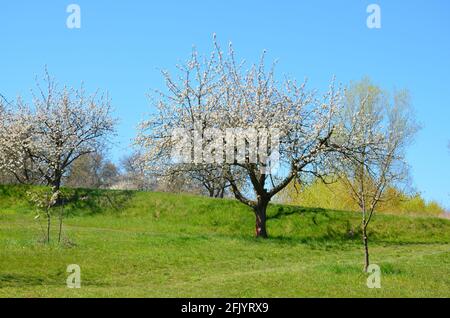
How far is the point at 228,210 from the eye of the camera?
38938 millimetres

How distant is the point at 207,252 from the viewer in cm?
2439

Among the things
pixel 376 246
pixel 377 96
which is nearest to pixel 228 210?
pixel 376 246

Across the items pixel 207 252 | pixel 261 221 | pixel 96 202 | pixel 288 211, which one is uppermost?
pixel 96 202

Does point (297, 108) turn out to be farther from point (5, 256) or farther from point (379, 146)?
point (5, 256)

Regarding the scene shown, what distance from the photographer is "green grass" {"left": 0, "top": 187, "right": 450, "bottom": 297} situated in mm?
Answer: 15336

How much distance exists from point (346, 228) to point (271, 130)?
9.44 meters

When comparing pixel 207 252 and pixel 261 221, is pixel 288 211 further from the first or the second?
pixel 207 252

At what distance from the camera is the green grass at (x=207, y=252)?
15.3 meters

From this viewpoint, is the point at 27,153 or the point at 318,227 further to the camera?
the point at 27,153

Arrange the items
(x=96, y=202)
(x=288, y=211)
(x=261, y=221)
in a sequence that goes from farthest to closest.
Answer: (x=96, y=202) < (x=288, y=211) < (x=261, y=221)

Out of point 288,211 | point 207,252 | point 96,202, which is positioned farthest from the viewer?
point 96,202

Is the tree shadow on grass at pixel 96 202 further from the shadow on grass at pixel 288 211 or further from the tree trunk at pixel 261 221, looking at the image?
the tree trunk at pixel 261 221

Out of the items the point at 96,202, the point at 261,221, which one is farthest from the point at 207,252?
the point at 96,202

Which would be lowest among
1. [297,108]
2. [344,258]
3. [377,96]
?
[344,258]
